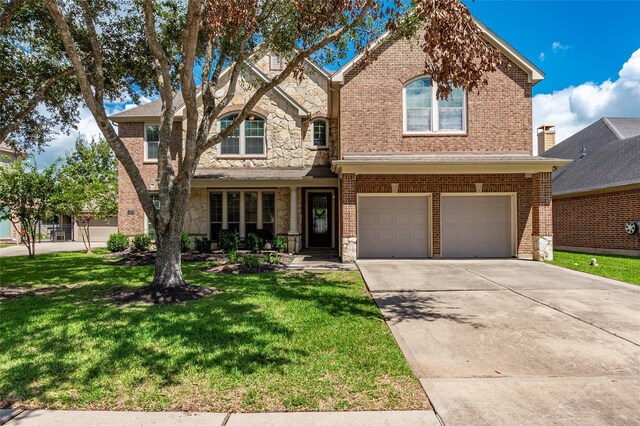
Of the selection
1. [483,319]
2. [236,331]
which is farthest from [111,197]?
[483,319]

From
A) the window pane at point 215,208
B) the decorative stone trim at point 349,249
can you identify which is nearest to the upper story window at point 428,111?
the decorative stone trim at point 349,249

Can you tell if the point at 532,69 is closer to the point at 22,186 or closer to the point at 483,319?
the point at 483,319

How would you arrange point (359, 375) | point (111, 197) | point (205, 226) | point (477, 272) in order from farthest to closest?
point (111, 197) < point (205, 226) < point (477, 272) < point (359, 375)

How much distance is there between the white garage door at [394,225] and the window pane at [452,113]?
2.78 metres

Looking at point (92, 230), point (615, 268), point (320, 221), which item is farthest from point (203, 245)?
point (92, 230)

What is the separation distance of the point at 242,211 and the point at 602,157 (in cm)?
1759

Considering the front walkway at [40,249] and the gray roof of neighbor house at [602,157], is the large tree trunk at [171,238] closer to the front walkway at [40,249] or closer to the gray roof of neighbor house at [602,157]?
the front walkway at [40,249]

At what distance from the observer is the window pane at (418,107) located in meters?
13.3

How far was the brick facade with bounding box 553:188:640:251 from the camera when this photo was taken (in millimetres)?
14508

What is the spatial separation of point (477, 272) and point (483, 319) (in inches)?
190

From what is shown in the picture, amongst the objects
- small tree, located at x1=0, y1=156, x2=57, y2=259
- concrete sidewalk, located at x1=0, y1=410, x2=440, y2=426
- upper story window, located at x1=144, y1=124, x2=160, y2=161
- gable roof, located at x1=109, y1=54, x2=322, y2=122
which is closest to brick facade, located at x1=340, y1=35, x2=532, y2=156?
gable roof, located at x1=109, y1=54, x2=322, y2=122

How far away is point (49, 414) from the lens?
10.4 feet

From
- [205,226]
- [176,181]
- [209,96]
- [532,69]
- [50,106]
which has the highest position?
[532,69]

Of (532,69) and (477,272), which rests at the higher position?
(532,69)
